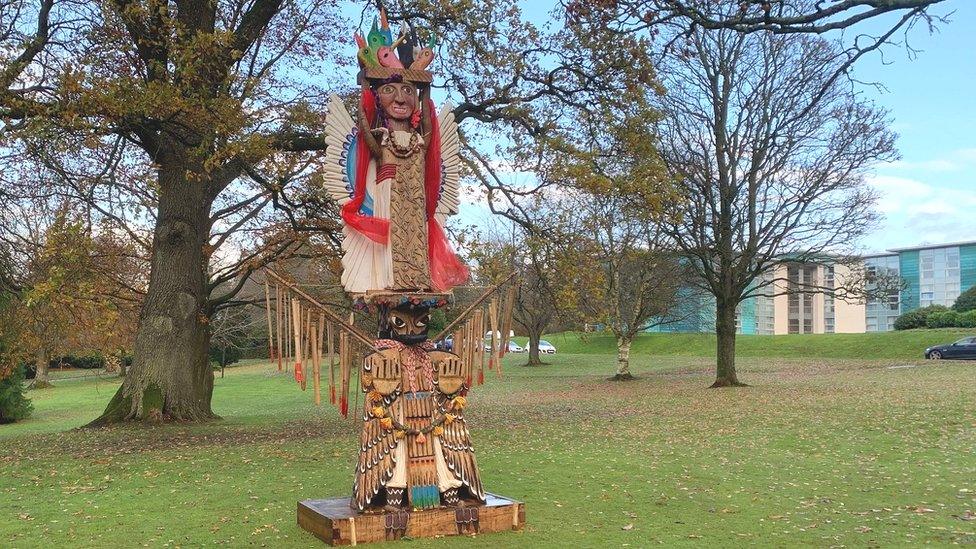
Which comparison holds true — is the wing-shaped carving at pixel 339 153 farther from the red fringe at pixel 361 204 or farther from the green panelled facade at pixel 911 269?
the green panelled facade at pixel 911 269

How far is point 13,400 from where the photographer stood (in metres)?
23.6

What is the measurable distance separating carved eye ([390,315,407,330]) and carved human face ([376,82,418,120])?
1925 mm

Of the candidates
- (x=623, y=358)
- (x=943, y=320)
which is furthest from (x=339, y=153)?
(x=943, y=320)

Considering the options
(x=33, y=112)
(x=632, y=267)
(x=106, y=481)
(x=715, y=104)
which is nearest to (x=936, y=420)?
(x=715, y=104)

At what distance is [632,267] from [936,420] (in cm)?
1866

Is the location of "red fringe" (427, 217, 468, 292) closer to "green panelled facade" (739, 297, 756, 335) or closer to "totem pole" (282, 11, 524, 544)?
"totem pole" (282, 11, 524, 544)

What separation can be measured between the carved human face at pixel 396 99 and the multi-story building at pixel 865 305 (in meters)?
40.2

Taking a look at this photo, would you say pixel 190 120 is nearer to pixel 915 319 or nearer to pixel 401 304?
pixel 401 304

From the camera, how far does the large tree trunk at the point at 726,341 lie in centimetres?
2419

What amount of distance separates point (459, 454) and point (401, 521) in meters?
0.85

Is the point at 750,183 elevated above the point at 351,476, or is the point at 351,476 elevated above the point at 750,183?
the point at 750,183

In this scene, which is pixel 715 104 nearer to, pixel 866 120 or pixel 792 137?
pixel 792 137

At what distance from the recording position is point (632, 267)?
108 feet

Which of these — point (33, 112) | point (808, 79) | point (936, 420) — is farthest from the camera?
point (808, 79)
